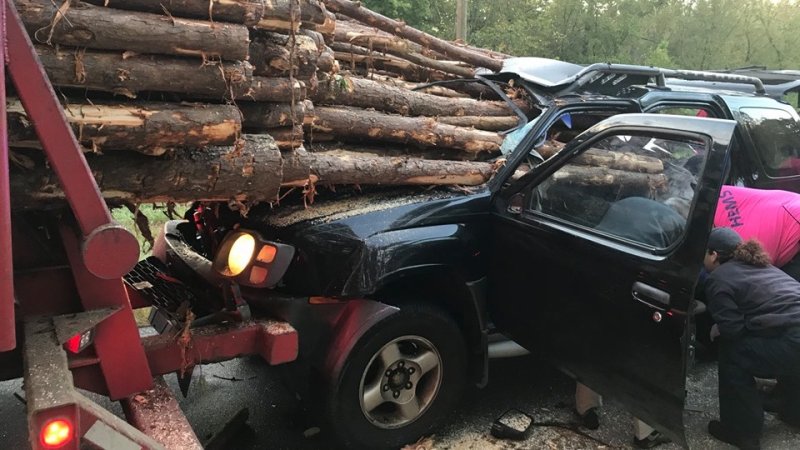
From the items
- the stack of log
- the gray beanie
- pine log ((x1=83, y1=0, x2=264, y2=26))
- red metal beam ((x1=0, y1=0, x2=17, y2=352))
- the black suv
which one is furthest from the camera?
the gray beanie

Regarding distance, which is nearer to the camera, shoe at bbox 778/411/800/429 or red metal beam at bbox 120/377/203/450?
red metal beam at bbox 120/377/203/450

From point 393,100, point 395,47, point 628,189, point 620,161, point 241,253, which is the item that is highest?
point 395,47

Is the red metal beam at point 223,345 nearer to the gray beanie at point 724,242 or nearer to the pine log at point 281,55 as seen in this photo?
the pine log at point 281,55

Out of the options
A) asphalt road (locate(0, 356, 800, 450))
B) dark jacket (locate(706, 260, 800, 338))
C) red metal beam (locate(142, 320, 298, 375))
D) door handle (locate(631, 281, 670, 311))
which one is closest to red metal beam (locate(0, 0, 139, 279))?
red metal beam (locate(142, 320, 298, 375))

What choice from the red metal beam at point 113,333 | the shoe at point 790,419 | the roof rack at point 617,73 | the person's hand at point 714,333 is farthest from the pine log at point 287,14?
the shoe at point 790,419

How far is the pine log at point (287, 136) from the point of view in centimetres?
290

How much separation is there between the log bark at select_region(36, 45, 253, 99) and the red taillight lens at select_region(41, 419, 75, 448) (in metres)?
1.25

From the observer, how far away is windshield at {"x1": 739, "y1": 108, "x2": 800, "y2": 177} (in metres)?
4.67

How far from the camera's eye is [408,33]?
4926 millimetres

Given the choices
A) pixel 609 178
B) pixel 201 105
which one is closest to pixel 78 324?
pixel 201 105

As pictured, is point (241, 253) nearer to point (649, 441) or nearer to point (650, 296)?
point (650, 296)

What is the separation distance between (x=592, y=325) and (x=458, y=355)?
818mm

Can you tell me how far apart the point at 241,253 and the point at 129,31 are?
1.13 m

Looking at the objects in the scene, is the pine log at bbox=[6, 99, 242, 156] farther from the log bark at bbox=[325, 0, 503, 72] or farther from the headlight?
the log bark at bbox=[325, 0, 503, 72]
